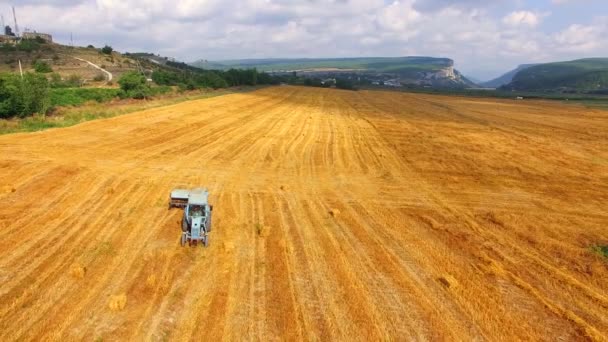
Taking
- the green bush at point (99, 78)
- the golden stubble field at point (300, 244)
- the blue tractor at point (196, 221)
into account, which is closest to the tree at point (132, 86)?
the green bush at point (99, 78)

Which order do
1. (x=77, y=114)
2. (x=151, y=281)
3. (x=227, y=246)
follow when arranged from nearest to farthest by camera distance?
(x=151, y=281)
(x=227, y=246)
(x=77, y=114)

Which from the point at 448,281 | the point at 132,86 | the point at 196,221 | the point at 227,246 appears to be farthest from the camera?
the point at 132,86

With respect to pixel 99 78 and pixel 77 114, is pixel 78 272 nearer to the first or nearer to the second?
pixel 77 114

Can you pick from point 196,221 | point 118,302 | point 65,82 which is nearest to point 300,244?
point 196,221

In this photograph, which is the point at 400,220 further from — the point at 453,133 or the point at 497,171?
the point at 453,133

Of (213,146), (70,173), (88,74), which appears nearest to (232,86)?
(88,74)
